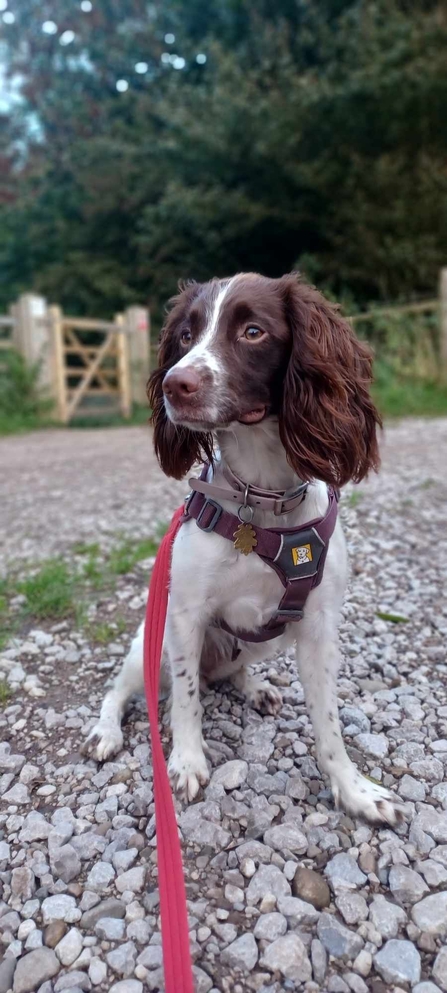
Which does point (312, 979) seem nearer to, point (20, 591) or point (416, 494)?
point (20, 591)

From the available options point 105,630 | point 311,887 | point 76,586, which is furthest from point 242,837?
point 76,586

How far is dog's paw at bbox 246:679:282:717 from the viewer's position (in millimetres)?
2217

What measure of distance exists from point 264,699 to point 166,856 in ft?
2.82

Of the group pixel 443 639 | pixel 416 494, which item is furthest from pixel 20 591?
pixel 416 494

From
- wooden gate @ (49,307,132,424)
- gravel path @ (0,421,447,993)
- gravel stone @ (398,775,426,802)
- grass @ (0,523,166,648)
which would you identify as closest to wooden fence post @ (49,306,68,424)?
wooden gate @ (49,307,132,424)

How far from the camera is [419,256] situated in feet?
42.6

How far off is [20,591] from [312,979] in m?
2.29

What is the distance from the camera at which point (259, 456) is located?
6.02 ft

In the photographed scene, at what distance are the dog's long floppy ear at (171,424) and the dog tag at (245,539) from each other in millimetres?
288

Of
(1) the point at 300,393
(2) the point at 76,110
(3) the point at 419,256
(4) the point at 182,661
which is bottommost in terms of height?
(4) the point at 182,661

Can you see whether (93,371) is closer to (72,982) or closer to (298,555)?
(298,555)

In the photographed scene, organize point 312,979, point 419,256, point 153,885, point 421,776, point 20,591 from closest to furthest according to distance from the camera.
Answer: point 312,979, point 153,885, point 421,776, point 20,591, point 419,256

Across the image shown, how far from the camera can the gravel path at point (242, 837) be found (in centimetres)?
136

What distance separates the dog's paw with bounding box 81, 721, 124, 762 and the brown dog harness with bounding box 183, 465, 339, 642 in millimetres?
586
